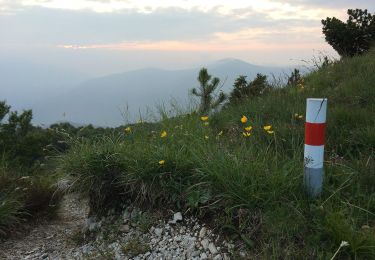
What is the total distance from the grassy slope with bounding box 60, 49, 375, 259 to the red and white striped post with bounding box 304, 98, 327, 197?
→ 111 mm

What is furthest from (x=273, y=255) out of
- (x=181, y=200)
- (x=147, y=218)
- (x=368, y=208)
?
(x=147, y=218)

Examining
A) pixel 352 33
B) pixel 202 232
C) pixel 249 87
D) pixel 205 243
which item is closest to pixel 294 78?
pixel 249 87

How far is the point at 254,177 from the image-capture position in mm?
3703

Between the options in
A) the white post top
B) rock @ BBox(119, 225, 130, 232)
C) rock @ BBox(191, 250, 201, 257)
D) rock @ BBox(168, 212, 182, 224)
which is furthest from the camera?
rock @ BBox(119, 225, 130, 232)

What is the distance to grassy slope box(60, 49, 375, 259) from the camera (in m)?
3.21

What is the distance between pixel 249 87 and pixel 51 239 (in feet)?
20.0

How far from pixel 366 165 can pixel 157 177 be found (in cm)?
192

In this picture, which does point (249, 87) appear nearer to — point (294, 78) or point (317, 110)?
point (294, 78)

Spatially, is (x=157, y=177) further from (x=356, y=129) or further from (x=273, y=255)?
(x=356, y=129)

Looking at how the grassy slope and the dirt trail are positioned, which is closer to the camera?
the grassy slope

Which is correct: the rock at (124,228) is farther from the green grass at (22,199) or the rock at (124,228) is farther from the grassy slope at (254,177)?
the green grass at (22,199)

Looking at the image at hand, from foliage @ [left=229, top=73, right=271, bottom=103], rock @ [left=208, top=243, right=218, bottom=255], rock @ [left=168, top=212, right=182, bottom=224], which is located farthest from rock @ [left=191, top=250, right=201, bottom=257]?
foliage @ [left=229, top=73, right=271, bottom=103]

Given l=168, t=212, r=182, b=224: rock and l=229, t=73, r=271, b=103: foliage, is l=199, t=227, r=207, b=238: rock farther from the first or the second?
→ l=229, t=73, r=271, b=103: foliage

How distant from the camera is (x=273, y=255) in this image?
308cm
